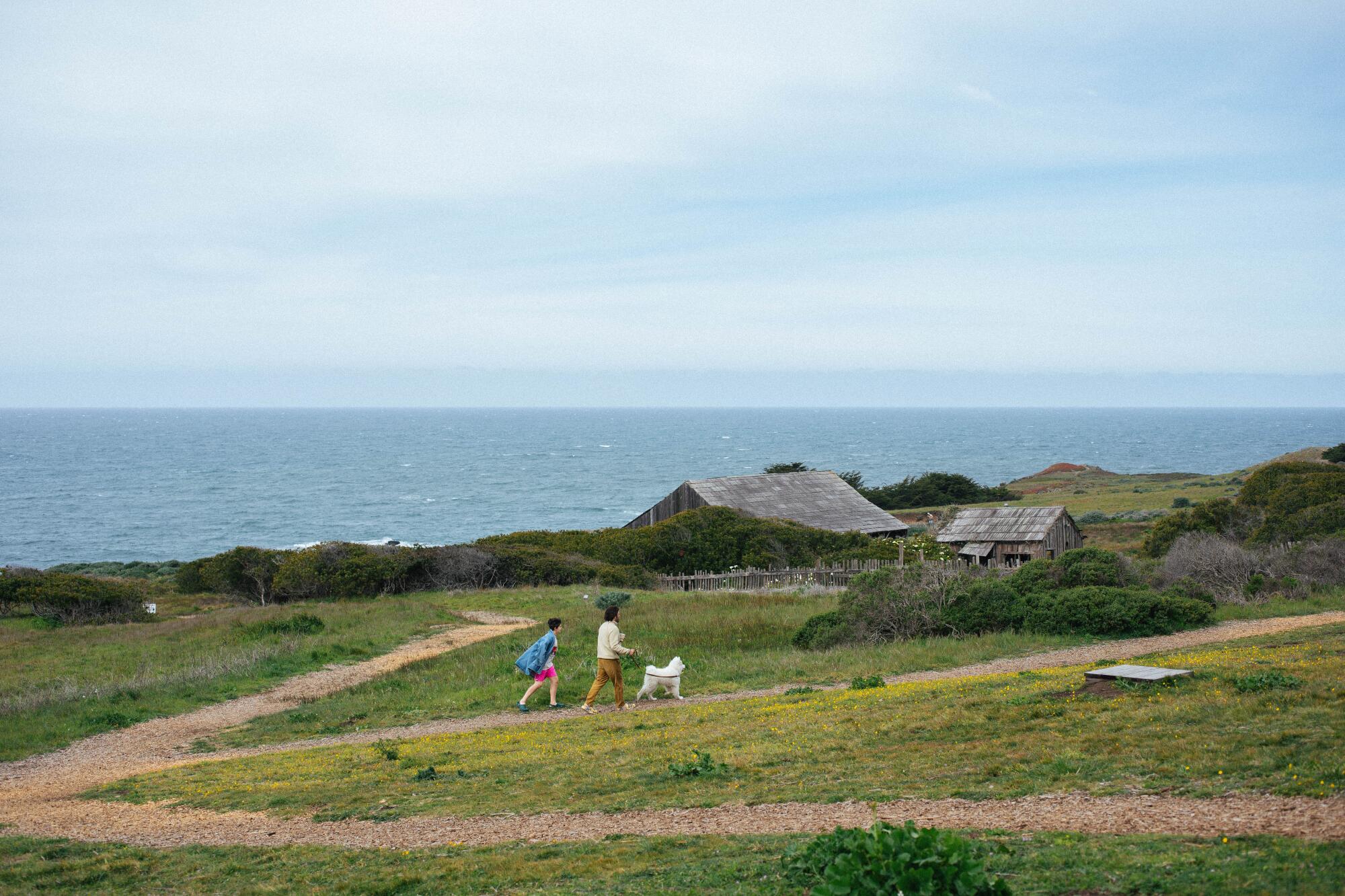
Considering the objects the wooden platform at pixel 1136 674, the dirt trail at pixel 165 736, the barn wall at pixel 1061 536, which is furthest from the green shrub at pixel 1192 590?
the dirt trail at pixel 165 736

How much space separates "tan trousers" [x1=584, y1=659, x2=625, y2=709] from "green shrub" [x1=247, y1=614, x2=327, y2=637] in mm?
12573

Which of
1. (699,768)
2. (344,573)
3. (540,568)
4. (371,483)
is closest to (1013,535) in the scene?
(540,568)

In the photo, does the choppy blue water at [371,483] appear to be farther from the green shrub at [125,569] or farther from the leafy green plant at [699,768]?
the leafy green plant at [699,768]

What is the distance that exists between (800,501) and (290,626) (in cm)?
2498

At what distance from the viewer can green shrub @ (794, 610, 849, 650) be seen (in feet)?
69.2

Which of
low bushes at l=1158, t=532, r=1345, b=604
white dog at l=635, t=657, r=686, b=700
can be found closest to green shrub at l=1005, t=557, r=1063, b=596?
low bushes at l=1158, t=532, r=1345, b=604

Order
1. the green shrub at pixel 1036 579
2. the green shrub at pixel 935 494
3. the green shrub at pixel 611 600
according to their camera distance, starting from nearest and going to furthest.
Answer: the green shrub at pixel 1036 579 → the green shrub at pixel 611 600 → the green shrub at pixel 935 494

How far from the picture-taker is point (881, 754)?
1034 centimetres

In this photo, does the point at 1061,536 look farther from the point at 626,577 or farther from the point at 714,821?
the point at 714,821

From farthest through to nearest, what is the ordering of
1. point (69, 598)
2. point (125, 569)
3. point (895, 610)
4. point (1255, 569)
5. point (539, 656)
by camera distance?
point (125, 569) → point (69, 598) → point (1255, 569) → point (895, 610) → point (539, 656)

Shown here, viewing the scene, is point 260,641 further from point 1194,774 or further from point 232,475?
point 232,475

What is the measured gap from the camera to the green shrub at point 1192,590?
2103 cm

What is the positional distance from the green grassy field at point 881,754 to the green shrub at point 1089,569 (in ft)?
22.1

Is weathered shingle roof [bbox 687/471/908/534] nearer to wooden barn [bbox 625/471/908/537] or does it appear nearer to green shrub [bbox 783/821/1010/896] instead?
wooden barn [bbox 625/471/908/537]
